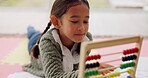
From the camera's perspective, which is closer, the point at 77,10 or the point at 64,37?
the point at 77,10

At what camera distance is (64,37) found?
3.08 ft

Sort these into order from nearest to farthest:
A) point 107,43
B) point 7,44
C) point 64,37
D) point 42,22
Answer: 1. point 107,43
2. point 64,37
3. point 7,44
4. point 42,22

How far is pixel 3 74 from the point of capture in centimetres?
124

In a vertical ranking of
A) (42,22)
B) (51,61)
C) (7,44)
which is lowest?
(51,61)

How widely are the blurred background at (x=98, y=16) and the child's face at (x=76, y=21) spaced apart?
1.14 m

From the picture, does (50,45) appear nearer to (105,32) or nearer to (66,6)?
(66,6)

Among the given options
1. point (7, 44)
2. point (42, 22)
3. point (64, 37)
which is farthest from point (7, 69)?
point (42, 22)

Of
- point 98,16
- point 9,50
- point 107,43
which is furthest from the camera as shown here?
point 98,16

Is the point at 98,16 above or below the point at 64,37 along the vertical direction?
above

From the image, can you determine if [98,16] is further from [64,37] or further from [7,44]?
[64,37]

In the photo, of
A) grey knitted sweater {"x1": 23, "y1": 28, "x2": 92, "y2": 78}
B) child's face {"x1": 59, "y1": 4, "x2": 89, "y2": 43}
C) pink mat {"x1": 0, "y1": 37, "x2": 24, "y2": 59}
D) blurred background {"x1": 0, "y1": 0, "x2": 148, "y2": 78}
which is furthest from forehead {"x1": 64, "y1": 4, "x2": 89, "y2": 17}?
pink mat {"x1": 0, "y1": 37, "x2": 24, "y2": 59}

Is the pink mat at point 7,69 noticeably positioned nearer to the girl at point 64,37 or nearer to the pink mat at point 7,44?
the pink mat at point 7,44

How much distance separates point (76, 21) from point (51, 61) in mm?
192

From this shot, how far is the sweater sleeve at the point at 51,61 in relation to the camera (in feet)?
2.72
